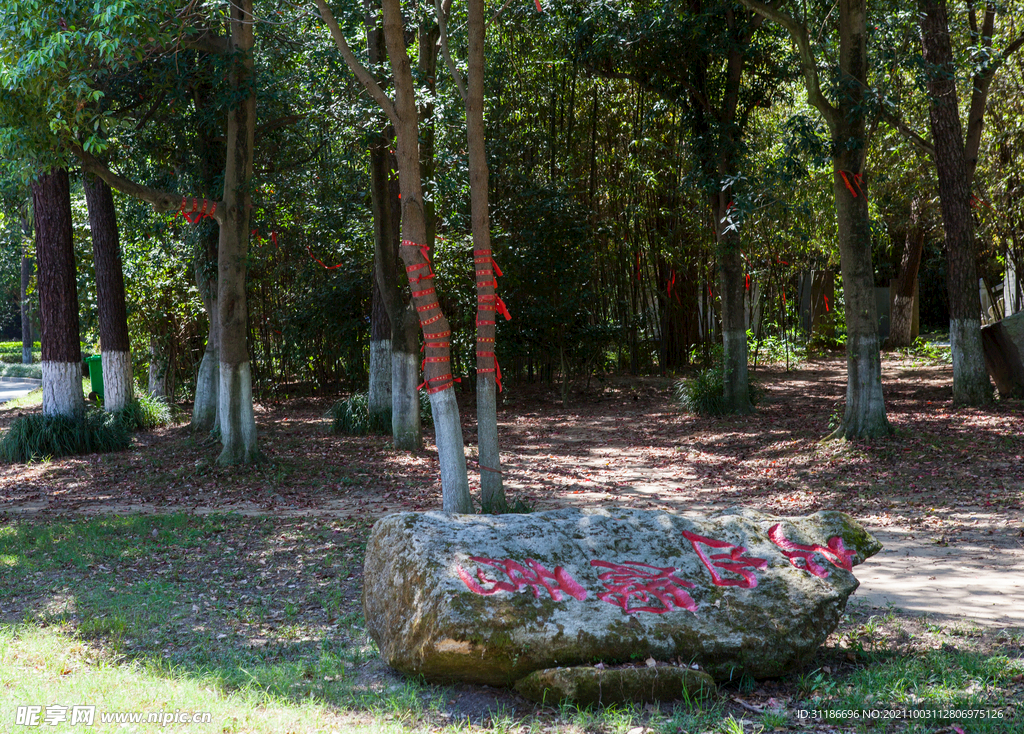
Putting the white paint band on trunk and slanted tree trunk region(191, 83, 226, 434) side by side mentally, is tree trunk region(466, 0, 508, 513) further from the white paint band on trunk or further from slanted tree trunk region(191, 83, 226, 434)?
the white paint band on trunk

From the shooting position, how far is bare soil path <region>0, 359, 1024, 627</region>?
595 cm

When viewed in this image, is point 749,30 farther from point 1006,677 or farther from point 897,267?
point 897,267

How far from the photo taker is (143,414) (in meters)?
12.7

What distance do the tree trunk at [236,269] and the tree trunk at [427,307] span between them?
3.46 meters

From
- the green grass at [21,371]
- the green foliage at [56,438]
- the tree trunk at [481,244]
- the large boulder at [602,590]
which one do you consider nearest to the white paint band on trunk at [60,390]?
the green foliage at [56,438]

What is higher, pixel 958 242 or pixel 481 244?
pixel 958 242

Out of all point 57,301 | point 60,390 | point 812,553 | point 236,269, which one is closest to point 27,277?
point 57,301

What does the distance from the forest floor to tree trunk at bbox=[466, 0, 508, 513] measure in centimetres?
115

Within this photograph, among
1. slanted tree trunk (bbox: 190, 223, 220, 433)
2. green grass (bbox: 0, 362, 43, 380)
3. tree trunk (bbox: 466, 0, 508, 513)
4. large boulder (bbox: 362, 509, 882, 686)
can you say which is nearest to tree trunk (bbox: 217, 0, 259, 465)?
slanted tree trunk (bbox: 190, 223, 220, 433)

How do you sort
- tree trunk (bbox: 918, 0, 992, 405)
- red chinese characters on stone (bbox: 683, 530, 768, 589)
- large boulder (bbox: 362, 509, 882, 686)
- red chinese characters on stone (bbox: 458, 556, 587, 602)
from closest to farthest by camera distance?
large boulder (bbox: 362, 509, 882, 686) → red chinese characters on stone (bbox: 458, 556, 587, 602) → red chinese characters on stone (bbox: 683, 530, 768, 589) → tree trunk (bbox: 918, 0, 992, 405)

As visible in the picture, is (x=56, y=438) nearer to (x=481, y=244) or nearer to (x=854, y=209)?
(x=481, y=244)

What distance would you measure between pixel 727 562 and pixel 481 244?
3.36 m

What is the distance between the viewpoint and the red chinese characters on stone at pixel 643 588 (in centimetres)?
384

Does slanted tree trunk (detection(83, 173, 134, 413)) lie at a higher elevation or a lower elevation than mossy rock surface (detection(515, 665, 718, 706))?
higher
